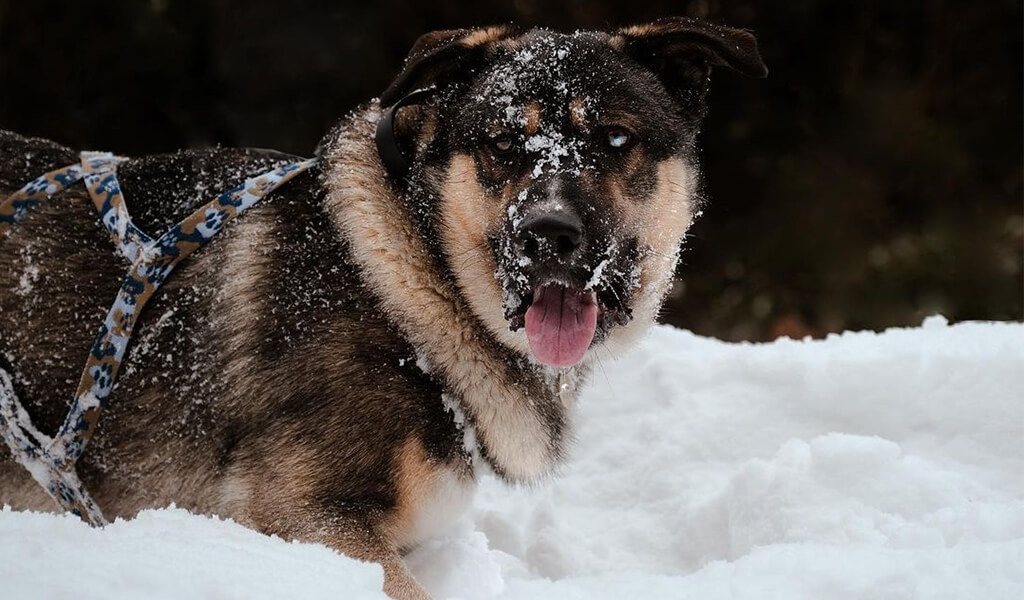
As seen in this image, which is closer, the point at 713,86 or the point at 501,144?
the point at 501,144

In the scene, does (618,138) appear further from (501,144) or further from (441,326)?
(441,326)

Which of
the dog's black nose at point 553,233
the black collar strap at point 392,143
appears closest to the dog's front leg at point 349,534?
the dog's black nose at point 553,233

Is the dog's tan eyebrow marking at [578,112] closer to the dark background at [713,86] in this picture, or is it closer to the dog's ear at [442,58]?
the dog's ear at [442,58]

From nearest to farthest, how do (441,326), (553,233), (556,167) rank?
(553,233) < (556,167) < (441,326)

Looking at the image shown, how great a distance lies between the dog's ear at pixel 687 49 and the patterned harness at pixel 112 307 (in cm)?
99

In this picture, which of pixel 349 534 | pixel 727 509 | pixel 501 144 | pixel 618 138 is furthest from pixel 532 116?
A: pixel 727 509

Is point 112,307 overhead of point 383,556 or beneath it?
overhead

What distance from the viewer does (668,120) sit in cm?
272

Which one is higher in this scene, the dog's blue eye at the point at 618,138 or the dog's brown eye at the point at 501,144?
the dog's brown eye at the point at 501,144

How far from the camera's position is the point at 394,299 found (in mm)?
2527

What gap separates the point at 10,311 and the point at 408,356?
1052 millimetres

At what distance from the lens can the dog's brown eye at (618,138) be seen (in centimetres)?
256

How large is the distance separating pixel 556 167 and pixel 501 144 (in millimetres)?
168

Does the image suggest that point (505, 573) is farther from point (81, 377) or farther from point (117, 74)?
point (117, 74)
